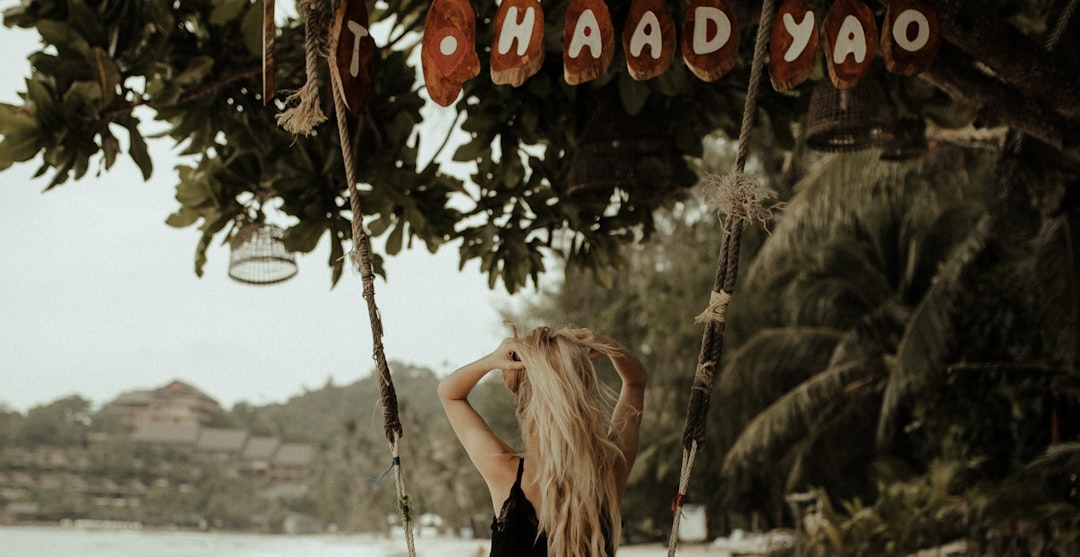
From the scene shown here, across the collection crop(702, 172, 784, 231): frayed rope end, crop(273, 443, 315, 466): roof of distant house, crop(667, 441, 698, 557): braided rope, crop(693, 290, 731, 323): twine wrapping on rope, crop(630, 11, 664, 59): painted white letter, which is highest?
crop(630, 11, 664, 59): painted white letter

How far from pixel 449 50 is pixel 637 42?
415mm

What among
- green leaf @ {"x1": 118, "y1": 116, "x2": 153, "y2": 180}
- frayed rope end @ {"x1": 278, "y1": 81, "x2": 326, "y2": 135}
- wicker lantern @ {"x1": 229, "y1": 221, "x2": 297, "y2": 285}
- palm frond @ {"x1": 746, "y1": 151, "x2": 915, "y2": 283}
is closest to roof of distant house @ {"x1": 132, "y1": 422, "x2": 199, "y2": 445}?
palm frond @ {"x1": 746, "y1": 151, "x2": 915, "y2": 283}

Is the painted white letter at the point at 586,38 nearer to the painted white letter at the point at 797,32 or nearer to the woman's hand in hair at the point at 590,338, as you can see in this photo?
the painted white letter at the point at 797,32

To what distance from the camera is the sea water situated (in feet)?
75.0

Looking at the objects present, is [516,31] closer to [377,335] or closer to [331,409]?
[377,335]

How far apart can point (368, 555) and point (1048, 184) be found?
18683 millimetres

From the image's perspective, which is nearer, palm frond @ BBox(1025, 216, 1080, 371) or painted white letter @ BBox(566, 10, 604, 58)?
painted white letter @ BBox(566, 10, 604, 58)

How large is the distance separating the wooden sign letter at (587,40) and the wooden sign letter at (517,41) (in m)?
0.10

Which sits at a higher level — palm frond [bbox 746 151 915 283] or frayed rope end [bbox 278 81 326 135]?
palm frond [bbox 746 151 915 283]

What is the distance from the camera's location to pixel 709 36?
2309 mm

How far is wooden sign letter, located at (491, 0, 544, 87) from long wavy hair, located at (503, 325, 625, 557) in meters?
0.55

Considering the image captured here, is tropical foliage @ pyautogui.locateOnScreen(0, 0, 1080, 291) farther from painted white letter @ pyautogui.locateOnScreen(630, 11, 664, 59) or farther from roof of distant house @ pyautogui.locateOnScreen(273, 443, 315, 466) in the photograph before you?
roof of distant house @ pyautogui.locateOnScreen(273, 443, 315, 466)

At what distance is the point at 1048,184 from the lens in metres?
4.70

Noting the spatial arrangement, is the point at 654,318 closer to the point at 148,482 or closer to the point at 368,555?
the point at 368,555
